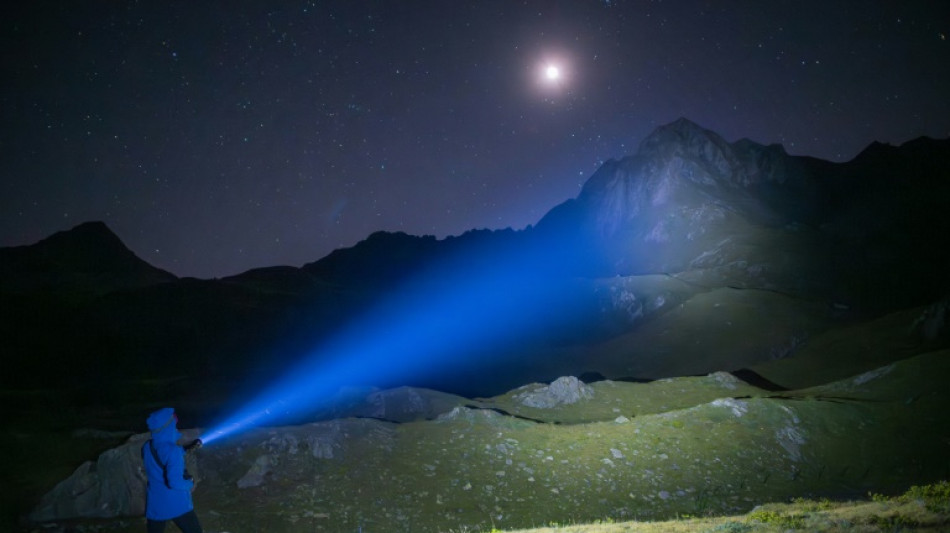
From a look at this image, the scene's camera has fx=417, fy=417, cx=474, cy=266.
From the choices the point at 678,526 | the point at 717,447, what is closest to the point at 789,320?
the point at 717,447

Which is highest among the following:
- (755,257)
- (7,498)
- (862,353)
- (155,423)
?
(755,257)

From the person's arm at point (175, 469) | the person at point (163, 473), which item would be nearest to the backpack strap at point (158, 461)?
the person at point (163, 473)

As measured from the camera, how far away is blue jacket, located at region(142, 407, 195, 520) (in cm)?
888

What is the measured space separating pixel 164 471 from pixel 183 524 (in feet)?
4.77

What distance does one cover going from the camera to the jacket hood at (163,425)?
8.77m

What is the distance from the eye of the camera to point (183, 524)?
30.6ft

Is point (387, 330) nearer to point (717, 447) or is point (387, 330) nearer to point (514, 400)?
point (514, 400)

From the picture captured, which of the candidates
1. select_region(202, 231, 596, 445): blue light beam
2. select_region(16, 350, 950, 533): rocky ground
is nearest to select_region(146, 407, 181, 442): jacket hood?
select_region(16, 350, 950, 533): rocky ground

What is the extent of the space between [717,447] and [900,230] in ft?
737

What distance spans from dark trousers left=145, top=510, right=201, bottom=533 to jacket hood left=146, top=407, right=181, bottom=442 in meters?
1.77

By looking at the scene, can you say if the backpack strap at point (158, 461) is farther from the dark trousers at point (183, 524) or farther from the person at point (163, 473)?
the dark trousers at point (183, 524)

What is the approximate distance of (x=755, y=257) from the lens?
146375 mm

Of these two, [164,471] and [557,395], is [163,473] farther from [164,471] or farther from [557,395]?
[557,395]

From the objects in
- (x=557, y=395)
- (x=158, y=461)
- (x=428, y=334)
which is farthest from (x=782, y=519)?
(x=428, y=334)
